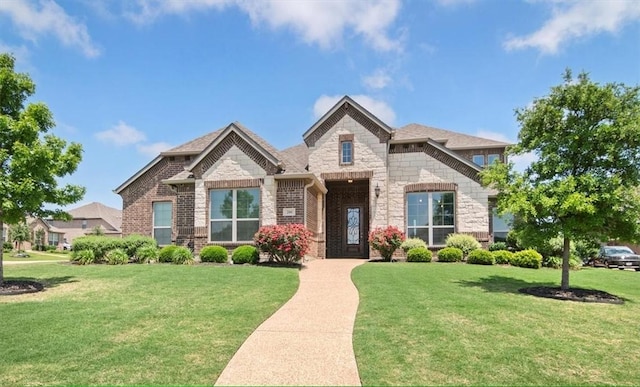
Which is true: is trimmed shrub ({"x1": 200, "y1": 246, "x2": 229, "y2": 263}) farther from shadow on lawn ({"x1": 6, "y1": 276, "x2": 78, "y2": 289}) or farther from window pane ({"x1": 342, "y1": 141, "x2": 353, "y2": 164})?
window pane ({"x1": 342, "y1": 141, "x2": 353, "y2": 164})

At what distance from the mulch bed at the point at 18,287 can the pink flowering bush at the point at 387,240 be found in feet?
40.3

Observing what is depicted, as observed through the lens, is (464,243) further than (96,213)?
No

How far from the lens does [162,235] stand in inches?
835

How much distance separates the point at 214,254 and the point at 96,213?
48287 millimetres

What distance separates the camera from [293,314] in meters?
8.16

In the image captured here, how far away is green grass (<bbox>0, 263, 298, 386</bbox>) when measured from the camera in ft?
16.8

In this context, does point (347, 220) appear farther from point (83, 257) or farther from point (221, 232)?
point (83, 257)

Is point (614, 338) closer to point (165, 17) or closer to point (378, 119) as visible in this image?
point (165, 17)

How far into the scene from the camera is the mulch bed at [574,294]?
31.7 ft

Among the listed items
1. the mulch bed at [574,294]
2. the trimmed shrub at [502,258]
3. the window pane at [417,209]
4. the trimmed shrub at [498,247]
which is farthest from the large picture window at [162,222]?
the mulch bed at [574,294]

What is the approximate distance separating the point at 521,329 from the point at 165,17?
1187cm

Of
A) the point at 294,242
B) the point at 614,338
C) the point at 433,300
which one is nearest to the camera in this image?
the point at 614,338

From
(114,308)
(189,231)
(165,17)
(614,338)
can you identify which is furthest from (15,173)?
(614,338)

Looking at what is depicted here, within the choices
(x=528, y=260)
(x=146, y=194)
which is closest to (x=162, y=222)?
(x=146, y=194)
